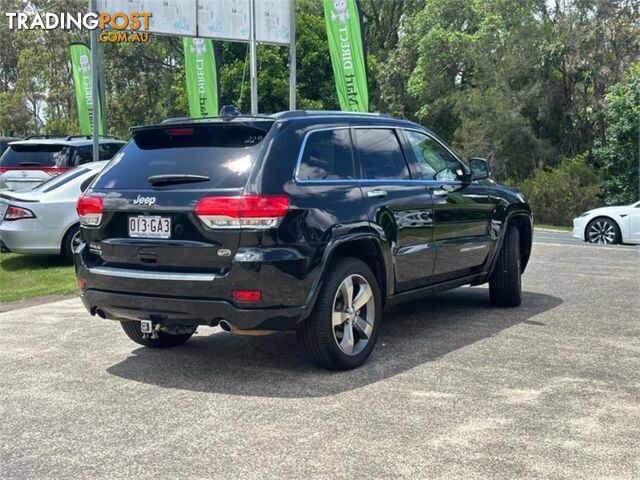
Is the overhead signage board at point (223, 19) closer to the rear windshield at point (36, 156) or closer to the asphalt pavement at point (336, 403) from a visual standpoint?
the rear windshield at point (36, 156)

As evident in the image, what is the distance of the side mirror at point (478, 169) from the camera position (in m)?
7.48

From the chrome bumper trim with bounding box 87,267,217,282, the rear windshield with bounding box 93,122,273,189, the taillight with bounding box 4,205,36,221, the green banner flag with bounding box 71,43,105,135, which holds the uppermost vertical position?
the green banner flag with bounding box 71,43,105,135

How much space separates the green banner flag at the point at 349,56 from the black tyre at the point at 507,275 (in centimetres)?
1436

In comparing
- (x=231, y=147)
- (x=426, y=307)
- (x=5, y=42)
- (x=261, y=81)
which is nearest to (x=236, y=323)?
(x=231, y=147)

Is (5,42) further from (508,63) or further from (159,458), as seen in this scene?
(159,458)

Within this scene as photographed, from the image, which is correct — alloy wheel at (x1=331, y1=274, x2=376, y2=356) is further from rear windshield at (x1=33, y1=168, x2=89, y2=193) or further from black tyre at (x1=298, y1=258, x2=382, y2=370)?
rear windshield at (x1=33, y1=168, x2=89, y2=193)

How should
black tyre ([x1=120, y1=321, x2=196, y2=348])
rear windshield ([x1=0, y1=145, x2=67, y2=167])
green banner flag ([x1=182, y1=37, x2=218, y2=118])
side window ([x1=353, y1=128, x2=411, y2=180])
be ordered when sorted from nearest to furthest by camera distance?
side window ([x1=353, y1=128, x2=411, y2=180]), black tyre ([x1=120, y1=321, x2=196, y2=348]), rear windshield ([x1=0, y1=145, x2=67, y2=167]), green banner flag ([x1=182, y1=37, x2=218, y2=118])

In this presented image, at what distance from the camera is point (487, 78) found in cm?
3388

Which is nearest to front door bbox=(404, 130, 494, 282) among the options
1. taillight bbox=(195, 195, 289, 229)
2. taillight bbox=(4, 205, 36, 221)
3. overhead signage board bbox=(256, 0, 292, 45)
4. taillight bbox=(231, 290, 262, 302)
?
taillight bbox=(195, 195, 289, 229)

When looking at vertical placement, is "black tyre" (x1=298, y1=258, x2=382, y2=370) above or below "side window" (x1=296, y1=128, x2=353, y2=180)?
below

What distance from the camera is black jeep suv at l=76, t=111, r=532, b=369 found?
16.9 ft

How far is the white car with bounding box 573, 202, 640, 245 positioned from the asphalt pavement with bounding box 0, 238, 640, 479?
9.99 metres

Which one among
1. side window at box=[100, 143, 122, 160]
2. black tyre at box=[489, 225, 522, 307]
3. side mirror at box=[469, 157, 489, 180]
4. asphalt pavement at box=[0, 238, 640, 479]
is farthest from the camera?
side window at box=[100, 143, 122, 160]

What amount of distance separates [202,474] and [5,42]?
67300 millimetres
